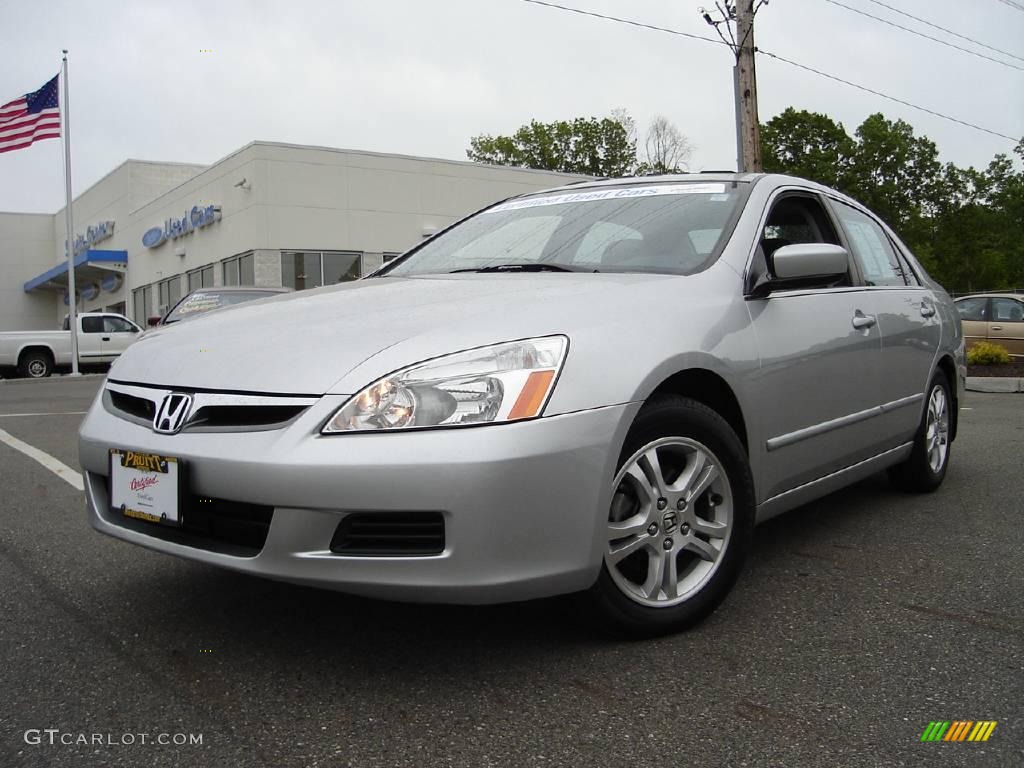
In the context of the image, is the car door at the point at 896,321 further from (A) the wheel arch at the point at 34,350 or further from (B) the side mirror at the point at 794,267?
(A) the wheel arch at the point at 34,350

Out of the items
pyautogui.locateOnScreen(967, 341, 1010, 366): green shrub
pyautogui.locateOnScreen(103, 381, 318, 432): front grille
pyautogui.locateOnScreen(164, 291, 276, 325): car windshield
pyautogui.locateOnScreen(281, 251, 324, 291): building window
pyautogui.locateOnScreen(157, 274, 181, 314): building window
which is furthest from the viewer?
pyautogui.locateOnScreen(157, 274, 181, 314): building window

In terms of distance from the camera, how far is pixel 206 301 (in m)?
12.9

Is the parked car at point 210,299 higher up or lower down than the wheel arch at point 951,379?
higher up

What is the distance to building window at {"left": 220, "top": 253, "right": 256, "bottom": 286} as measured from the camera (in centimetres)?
2556

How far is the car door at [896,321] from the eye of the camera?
388cm

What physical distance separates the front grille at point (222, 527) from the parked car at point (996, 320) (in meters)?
16.2

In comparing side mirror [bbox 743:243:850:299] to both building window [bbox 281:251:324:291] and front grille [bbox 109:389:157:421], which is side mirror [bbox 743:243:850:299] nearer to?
front grille [bbox 109:389:157:421]

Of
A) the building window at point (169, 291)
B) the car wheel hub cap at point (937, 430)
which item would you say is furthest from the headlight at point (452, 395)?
the building window at point (169, 291)

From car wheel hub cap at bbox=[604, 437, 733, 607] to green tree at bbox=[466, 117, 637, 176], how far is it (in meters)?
48.2

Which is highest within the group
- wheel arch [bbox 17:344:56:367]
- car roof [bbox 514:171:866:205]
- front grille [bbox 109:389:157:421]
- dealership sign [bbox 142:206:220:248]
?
dealership sign [bbox 142:206:220:248]

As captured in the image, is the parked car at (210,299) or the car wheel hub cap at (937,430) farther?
the parked car at (210,299)

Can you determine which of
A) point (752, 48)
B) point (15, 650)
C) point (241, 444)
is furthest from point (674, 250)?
point (752, 48)

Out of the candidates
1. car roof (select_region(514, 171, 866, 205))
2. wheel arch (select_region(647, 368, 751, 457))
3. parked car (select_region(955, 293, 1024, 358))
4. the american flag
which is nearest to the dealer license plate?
wheel arch (select_region(647, 368, 751, 457))

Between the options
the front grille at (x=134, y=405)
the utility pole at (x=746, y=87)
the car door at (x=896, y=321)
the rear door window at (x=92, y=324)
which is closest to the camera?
the front grille at (x=134, y=405)
